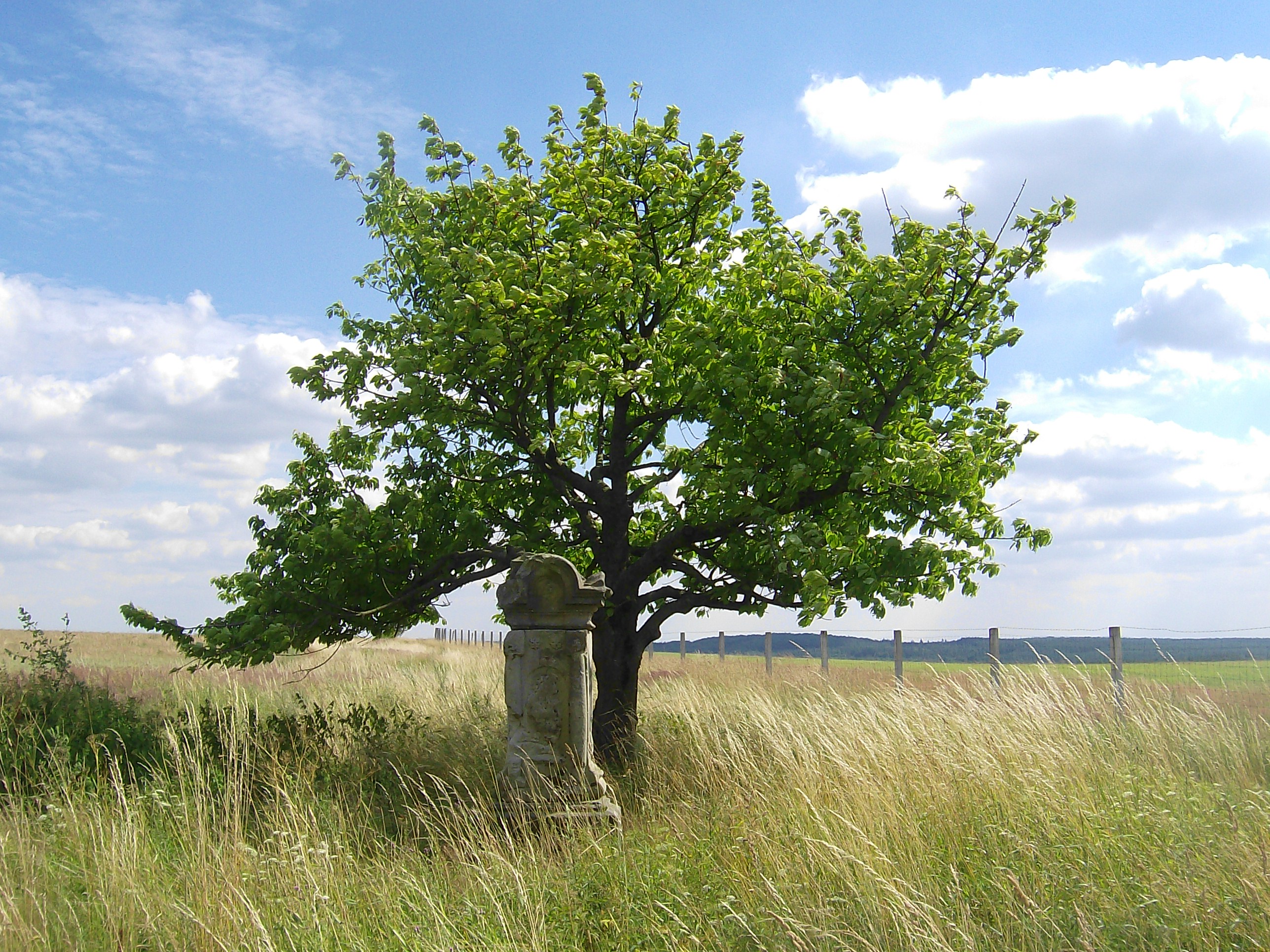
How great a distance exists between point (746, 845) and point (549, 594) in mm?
3194

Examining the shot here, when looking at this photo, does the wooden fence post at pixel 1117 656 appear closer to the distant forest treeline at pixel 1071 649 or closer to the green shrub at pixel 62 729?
the distant forest treeline at pixel 1071 649

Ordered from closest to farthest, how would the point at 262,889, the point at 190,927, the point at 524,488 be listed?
the point at 190,927
the point at 262,889
the point at 524,488

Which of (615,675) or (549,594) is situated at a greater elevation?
(549,594)

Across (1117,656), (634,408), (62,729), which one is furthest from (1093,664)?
(62,729)

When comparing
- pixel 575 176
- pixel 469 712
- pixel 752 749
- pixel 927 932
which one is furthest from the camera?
pixel 469 712

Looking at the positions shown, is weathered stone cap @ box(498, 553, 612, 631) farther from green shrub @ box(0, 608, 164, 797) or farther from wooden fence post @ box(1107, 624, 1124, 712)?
wooden fence post @ box(1107, 624, 1124, 712)

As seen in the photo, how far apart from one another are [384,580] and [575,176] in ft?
16.2

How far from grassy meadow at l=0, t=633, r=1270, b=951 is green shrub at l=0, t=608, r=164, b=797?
328mm

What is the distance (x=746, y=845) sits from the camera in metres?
6.49

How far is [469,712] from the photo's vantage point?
1358cm

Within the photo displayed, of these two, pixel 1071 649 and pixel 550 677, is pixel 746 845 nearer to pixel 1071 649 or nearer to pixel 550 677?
pixel 550 677

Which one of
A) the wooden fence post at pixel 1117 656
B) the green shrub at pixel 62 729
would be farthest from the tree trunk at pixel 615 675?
the wooden fence post at pixel 1117 656

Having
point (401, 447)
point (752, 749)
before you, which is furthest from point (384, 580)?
point (752, 749)

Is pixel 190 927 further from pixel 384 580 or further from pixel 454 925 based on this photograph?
pixel 384 580
